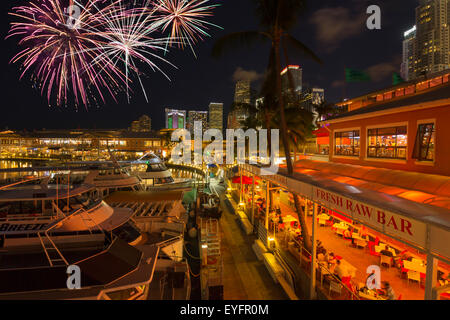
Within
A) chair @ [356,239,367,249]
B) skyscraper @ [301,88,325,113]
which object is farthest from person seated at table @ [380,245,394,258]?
skyscraper @ [301,88,325,113]

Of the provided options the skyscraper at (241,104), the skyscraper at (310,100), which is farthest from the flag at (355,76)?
the skyscraper at (241,104)

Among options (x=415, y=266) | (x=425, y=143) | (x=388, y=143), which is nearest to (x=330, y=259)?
(x=415, y=266)

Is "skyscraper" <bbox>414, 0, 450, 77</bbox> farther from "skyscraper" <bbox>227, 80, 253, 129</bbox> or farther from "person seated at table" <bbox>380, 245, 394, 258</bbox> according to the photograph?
"person seated at table" <bbox>380, 245, 394, 258</bbox>

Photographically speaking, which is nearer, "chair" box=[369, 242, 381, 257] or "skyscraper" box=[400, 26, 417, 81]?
"chair" box=[369, 242, 381, 257]

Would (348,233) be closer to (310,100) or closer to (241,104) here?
(241,104)

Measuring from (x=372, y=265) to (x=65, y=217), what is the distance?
11282mm

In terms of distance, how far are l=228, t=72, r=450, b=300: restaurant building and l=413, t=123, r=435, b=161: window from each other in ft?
0.13

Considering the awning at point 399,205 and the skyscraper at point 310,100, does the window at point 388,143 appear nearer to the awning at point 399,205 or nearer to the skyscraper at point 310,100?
the awning at point 399,205

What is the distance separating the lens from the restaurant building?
15.6 feet

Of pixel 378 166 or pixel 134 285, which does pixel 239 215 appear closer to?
pixel 378 166

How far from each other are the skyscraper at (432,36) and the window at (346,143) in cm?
10993

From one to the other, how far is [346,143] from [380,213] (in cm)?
1069

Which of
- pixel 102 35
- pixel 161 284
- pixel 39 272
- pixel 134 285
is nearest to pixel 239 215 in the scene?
pixel 161 284
